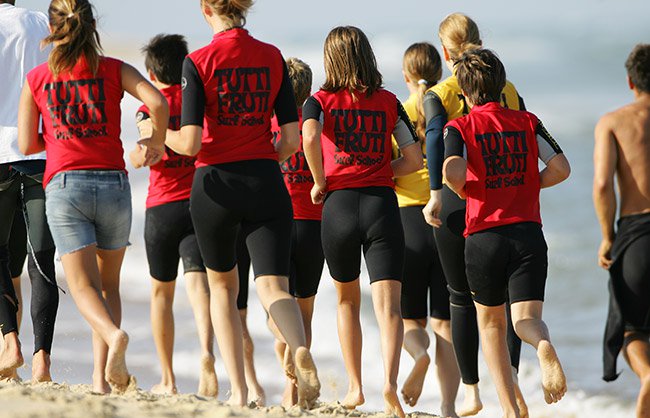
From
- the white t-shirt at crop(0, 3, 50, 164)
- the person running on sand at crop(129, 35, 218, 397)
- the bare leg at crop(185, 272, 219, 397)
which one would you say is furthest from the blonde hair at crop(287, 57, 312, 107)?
the white t-shirt at crop(0, 3, 50, 164)

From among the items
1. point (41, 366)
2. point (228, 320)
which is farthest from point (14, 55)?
point (228, 320)

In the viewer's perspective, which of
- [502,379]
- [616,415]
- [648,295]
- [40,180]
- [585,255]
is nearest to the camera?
[648,295]

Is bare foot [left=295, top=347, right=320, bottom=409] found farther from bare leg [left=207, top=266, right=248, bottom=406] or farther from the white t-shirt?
the white t-shirt

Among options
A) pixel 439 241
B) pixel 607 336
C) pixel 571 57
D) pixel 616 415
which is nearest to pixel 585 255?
pixel 616 415

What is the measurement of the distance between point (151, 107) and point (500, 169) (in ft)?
5.95

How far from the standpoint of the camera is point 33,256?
671 centimetres

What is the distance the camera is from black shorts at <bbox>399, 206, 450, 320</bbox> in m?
7.33

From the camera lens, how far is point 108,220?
5.70 m

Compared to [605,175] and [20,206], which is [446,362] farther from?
[20,206]

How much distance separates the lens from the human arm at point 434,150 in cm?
650

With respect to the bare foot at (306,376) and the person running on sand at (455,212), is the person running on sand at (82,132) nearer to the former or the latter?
the bare foot at (306,376)

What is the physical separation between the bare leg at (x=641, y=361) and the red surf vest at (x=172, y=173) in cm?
287

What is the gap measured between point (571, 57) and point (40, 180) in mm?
25201

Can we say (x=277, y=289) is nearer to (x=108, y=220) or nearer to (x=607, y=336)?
(x=108, y=220)
